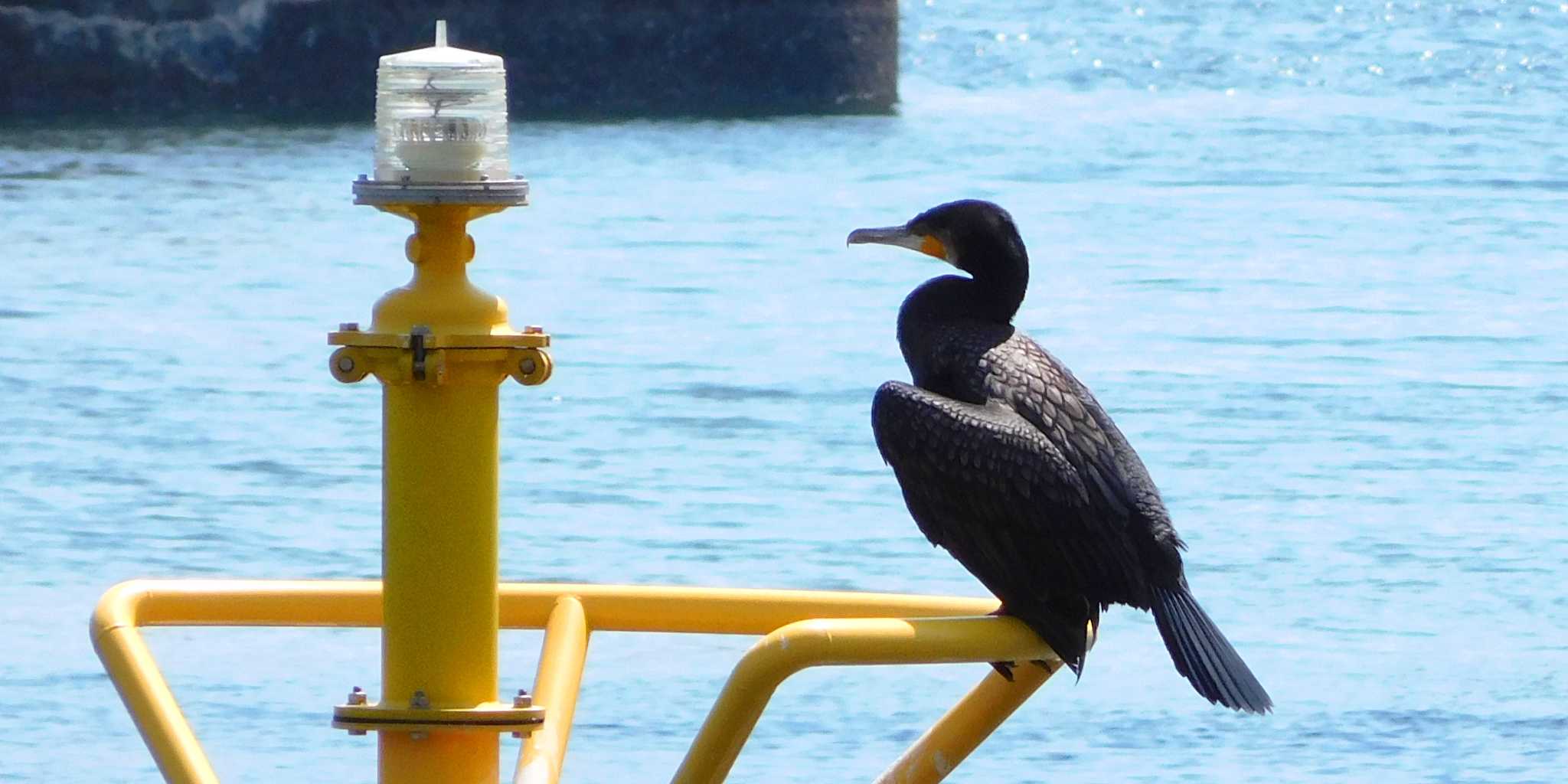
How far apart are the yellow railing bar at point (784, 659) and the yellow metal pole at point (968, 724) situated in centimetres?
28

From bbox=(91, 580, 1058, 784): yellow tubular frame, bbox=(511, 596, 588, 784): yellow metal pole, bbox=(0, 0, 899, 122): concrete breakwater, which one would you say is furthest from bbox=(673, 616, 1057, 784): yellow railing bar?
bbox=(0, 0, 899, 122): concrete breakwater

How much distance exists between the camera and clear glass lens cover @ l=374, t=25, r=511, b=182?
7.04 feet

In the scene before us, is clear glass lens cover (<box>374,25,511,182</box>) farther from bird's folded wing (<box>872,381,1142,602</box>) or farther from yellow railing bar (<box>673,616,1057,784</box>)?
bird's folded wing (<box>872,381,1142,602</box>)

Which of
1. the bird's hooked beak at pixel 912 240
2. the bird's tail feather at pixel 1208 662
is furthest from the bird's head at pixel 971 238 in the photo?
the bird's tail feather at pixel 1208 662

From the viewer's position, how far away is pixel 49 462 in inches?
344

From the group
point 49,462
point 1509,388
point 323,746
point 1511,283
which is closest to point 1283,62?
point 1511,283

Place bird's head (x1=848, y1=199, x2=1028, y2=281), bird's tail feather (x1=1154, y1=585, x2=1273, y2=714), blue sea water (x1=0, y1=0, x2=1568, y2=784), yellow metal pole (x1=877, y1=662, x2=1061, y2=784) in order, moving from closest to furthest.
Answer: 1. yellow metal pole (x1=877, y1=662, x2=1061, y2=784)
2. bird's tail feather (x1=1154, y1=585, x2=1273, y2=714)
3. bird's head (x1=848, y1=199, x2=1028, y2=281)
4. blue sea water (x1=0, y1=0, x2=1568, y2=784)

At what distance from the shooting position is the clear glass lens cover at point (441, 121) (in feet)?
7.04

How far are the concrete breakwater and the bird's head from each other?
76.2 feet

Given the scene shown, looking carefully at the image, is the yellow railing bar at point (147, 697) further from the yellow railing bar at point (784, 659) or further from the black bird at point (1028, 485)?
the black bird at point (1028, 485)

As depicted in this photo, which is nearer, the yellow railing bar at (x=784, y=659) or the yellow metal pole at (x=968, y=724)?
the yellow railing bar at (x=784, y=659)

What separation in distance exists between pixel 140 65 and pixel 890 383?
78.6ft

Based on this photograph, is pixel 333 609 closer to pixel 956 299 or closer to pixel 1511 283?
pixel 956 299

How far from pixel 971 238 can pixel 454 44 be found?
78.2 feet
